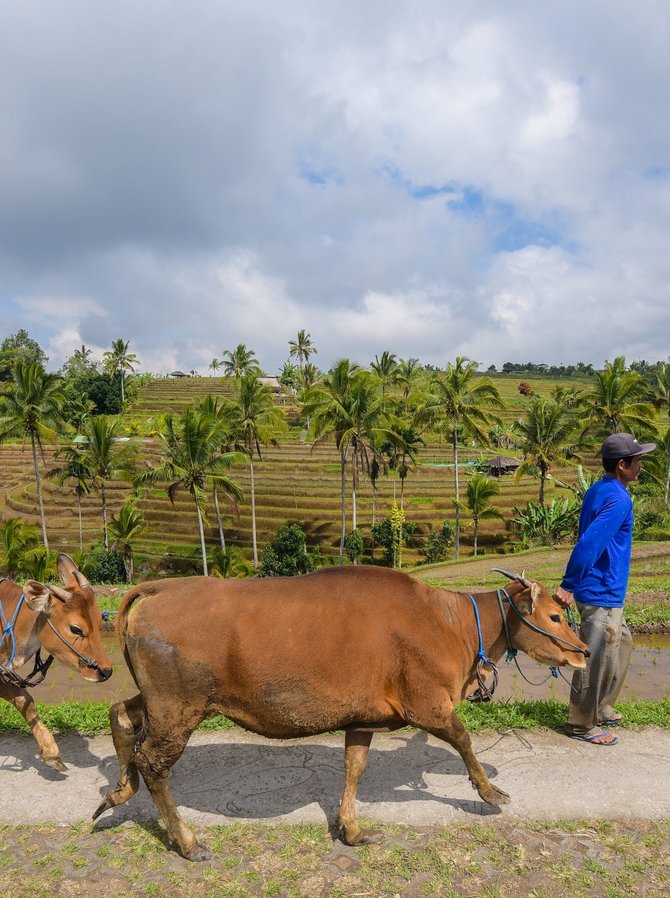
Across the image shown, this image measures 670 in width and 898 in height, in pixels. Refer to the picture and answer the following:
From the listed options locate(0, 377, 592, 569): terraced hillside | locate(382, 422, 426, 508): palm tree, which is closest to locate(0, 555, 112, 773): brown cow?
locate(0, 377, 592, 569): terraced hillside

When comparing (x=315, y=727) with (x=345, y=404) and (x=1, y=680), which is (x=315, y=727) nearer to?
(x=1, y=680)

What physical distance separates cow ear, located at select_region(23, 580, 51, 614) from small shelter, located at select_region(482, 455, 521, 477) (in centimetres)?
5139

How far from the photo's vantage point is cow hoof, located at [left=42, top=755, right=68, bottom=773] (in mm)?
5391

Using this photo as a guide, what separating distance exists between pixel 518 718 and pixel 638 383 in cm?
3080

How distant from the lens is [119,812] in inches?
191

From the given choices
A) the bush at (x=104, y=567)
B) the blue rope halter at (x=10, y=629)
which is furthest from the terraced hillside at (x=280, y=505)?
the blue rope halter at (x=10, y=629)

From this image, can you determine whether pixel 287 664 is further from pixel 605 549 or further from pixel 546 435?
pixel 546 435

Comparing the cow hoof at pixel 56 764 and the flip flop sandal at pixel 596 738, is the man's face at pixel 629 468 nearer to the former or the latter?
the flip flop sandal at pixel 596 738

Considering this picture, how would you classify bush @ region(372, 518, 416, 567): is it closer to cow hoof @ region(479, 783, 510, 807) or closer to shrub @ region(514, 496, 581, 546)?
shrub @ region(514, 496, 581, 546)

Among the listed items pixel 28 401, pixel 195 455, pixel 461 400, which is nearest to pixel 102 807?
pixel 195 455

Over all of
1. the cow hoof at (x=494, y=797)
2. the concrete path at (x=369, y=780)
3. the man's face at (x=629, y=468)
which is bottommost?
the concrete path at (x=369, y=780)

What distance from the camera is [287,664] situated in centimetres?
424

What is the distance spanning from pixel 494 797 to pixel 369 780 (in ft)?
3.61

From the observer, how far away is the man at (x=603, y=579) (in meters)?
5.70
